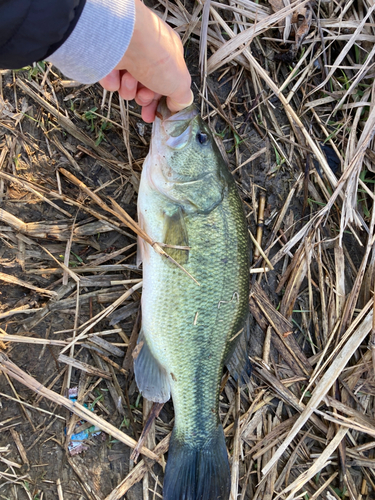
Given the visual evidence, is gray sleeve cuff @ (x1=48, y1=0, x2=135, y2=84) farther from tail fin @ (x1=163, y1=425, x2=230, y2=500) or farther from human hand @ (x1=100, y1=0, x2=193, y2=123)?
tail fin @ (x1=163, y1=425, x2=230, y2=500)

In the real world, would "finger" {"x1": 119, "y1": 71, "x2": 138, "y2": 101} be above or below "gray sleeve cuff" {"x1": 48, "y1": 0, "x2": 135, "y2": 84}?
below

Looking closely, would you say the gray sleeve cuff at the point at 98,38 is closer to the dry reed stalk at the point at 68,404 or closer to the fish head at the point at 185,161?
the fish head at the point at 185,161

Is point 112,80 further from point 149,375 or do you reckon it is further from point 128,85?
point 149,375

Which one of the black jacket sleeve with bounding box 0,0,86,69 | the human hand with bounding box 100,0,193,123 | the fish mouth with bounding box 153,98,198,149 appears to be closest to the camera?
the black jacket sleeve with bounding box 0,0,86,69

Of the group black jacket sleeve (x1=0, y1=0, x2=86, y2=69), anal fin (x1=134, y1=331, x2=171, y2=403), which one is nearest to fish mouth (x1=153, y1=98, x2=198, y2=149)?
black jacket sleeve (x1=0, y1=0, x2=86, y2=69)

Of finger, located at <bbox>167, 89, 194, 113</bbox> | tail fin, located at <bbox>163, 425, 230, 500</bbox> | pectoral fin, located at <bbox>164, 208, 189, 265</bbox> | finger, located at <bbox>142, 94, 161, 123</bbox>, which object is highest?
finger, located at <bbox>167, 89, 194, 113</bbox>

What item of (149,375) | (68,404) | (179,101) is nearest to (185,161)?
(179,101)

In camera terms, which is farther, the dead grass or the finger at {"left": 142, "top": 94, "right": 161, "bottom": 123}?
the dead grass
